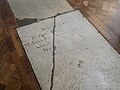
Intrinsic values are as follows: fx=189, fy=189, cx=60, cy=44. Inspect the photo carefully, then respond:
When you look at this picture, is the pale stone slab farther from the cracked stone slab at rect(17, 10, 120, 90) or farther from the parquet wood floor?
the parquet wood floor

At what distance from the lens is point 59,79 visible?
1388 millimetres

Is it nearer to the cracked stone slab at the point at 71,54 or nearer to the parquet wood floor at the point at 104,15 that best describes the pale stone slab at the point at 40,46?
the cracked stone slab at the point at 71,54

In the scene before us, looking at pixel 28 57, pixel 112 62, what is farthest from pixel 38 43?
pixel 112 62

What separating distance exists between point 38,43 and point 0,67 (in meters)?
0.38

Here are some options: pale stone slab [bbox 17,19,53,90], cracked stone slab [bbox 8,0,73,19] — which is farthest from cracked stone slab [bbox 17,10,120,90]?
cracked stone slab [bbox 8,0,73,19]

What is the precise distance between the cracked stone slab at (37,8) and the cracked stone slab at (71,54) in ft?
0.38

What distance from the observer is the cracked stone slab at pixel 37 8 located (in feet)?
6.53

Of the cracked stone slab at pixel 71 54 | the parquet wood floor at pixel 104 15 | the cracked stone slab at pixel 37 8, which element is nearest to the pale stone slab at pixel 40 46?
the cracked stone slab at pixel 71 54

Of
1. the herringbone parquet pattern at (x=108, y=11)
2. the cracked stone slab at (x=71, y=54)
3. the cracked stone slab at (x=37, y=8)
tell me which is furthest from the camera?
the cracked stone slab at (x=37, y=8)

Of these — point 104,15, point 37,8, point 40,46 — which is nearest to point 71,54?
point 40,46

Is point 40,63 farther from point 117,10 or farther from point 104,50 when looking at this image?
point 117,10

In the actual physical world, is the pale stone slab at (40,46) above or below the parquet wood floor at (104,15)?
above

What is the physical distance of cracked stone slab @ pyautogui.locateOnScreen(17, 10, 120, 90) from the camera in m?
1.37

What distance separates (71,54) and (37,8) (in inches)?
30.9
